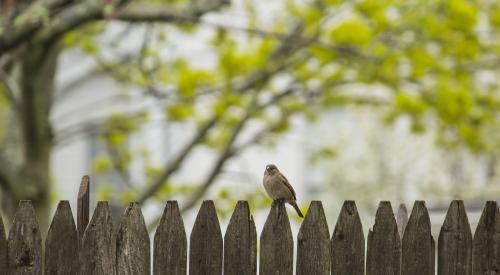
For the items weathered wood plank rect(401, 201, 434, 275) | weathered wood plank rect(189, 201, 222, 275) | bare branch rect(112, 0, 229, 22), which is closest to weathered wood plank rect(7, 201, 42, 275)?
weathered wood plank rect(189, 201, 222, 275)

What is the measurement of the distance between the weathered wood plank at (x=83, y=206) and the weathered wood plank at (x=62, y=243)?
2cm

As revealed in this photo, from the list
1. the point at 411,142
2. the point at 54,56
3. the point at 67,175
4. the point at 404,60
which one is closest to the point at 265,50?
the point at 404,60

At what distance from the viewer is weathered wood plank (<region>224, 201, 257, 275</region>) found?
137 inches

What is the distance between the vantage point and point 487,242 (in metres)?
3.69

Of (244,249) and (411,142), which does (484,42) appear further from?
(411,142)

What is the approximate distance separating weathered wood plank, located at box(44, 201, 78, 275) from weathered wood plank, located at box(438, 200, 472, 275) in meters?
1.36

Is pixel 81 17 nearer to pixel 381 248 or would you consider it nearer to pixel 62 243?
pixel 62 243

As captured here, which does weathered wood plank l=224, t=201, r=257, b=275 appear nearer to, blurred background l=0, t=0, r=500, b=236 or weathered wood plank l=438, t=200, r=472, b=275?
weathered wood plank l=438, t=200, r=472, b=275

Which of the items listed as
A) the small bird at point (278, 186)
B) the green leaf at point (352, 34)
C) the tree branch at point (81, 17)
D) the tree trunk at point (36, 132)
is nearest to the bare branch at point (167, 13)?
the tree branch at point (81, 17)

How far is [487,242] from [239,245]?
956 millimetres

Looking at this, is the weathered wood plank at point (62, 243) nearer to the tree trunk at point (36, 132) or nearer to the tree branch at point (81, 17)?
the tree branch at point (81, 17)

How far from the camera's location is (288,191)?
3678mm

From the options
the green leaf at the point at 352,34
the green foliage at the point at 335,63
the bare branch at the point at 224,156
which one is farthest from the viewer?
the bare branch at the point at 224,156

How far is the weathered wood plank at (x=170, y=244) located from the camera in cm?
343
